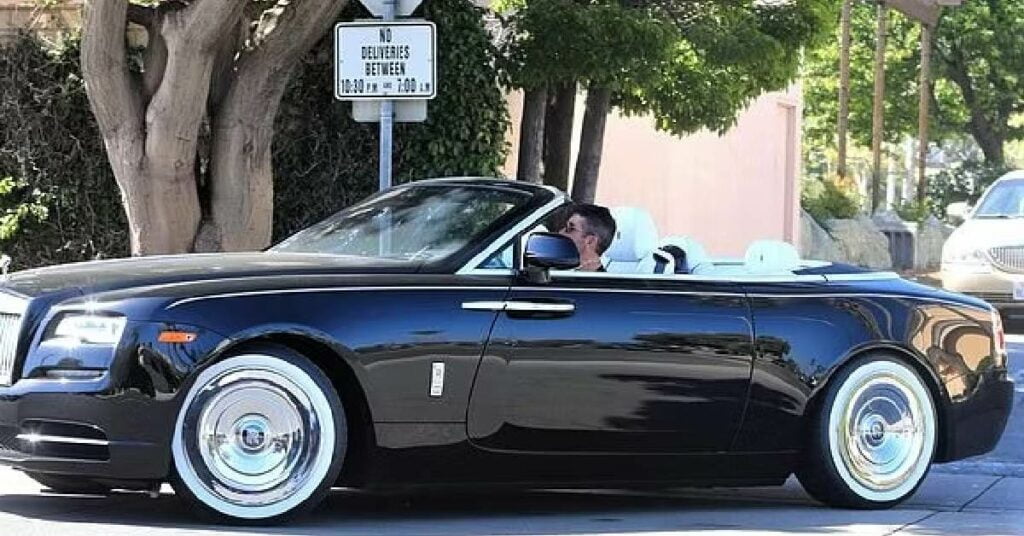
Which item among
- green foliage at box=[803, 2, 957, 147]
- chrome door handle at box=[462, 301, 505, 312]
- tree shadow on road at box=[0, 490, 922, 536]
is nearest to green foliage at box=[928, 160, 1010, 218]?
green foliage at box=[803, 2, 957, 147]

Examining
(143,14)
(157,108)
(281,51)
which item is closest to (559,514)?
(157,108)

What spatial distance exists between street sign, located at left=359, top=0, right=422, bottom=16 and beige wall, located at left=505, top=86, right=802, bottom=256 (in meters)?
8.94

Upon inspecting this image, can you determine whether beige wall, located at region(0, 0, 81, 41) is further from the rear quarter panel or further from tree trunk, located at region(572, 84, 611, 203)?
the rear quarter panel

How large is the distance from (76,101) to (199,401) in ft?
25.1

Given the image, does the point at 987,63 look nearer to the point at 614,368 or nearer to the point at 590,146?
the point at 590,146

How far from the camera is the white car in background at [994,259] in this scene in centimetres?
1806

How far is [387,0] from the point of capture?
33.9ft

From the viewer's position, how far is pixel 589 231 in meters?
8.25

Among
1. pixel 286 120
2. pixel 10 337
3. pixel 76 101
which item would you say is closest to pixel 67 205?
pixel 76 101

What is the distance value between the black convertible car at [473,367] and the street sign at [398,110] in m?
1.87

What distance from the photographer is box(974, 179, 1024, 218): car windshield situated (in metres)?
19.0

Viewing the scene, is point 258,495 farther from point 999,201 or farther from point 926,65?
point 926,65

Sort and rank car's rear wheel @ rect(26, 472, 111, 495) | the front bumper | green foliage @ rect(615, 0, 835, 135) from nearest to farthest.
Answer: the front bumper
car's rear wheel @ rect(26, 472, 111, 495)
green foliage @ rect(615, 0, 835, 135)

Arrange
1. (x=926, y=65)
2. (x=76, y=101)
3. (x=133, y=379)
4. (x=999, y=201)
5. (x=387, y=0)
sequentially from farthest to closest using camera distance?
(x=926, y=65)
(x=999, y=201)
(x=76, y=101)
(x=387, y=0)
(x=133, y=379)
